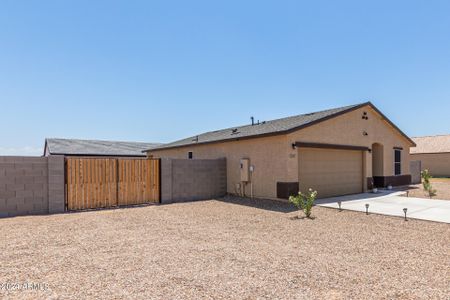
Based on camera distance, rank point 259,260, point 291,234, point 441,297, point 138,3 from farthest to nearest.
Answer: point 138,3 < point 291,234 < point 259,260 < point 441,297

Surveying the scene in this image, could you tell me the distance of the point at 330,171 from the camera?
14586 mm

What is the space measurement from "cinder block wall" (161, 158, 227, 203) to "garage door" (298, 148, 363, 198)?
4.24 m

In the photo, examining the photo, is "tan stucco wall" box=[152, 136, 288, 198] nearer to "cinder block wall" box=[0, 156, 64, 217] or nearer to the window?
"cinder block wall" box=[0, 156, 64, 217]

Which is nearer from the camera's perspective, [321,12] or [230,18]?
[321,12]

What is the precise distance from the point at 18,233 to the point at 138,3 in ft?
30.7

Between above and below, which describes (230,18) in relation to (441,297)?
above

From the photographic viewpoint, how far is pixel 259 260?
5.27m

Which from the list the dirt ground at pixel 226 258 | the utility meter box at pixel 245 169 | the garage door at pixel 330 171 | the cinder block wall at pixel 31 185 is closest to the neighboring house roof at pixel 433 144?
the garage door at pixel 330 171

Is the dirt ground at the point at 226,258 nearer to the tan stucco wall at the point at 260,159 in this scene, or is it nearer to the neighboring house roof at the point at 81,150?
the tan stucco wall at the point at 260,159

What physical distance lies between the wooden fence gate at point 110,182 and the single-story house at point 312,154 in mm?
4228

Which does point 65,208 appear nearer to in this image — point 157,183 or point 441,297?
point 157,183

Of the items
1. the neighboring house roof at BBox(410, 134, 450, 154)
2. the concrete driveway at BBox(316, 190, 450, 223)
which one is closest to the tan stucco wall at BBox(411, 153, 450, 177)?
the neighboring house roof at BBox(410, 134, 450, 154)

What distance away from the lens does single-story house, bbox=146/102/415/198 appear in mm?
12625

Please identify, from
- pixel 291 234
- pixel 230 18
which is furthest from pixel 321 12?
pixel 291 234
